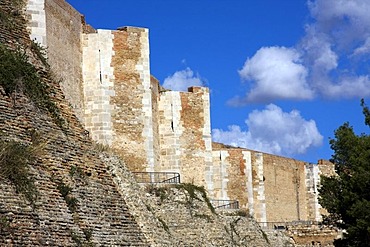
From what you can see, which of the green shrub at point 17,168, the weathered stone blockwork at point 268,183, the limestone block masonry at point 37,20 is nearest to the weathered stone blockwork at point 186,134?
the weathered stone blockwork at point 268,183

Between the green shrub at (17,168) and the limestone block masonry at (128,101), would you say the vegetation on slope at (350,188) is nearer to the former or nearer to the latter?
the limestone block masonry at (128,101)

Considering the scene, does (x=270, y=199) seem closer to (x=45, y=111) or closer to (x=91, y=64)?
(x=91, y=64)

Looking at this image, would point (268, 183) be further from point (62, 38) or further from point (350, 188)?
point (62, 38)

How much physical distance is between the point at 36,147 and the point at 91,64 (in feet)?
45.2

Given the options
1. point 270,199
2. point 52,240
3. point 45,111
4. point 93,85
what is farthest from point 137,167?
point 270,199

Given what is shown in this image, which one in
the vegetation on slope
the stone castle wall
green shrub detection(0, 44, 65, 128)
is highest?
the stone castle wall

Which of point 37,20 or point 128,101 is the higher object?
point 37,20

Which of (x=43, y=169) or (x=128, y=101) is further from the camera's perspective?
(x=128, y=101)

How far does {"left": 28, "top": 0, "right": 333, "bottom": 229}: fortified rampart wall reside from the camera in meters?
25.9

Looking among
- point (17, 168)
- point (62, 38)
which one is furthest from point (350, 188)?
point (17, 168)

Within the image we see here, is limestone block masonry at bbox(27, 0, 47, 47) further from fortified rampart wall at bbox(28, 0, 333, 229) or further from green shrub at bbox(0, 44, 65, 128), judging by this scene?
green shrub at bbox(0, 44, 65, 128)

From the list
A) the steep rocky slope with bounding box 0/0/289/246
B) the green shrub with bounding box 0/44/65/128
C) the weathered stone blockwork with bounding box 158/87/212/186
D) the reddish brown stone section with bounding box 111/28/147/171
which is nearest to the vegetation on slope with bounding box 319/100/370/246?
the weathered stone blockwork with bounding box 158/87/212/186

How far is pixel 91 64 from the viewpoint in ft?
92.7

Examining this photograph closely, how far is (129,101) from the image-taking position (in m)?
29.2
